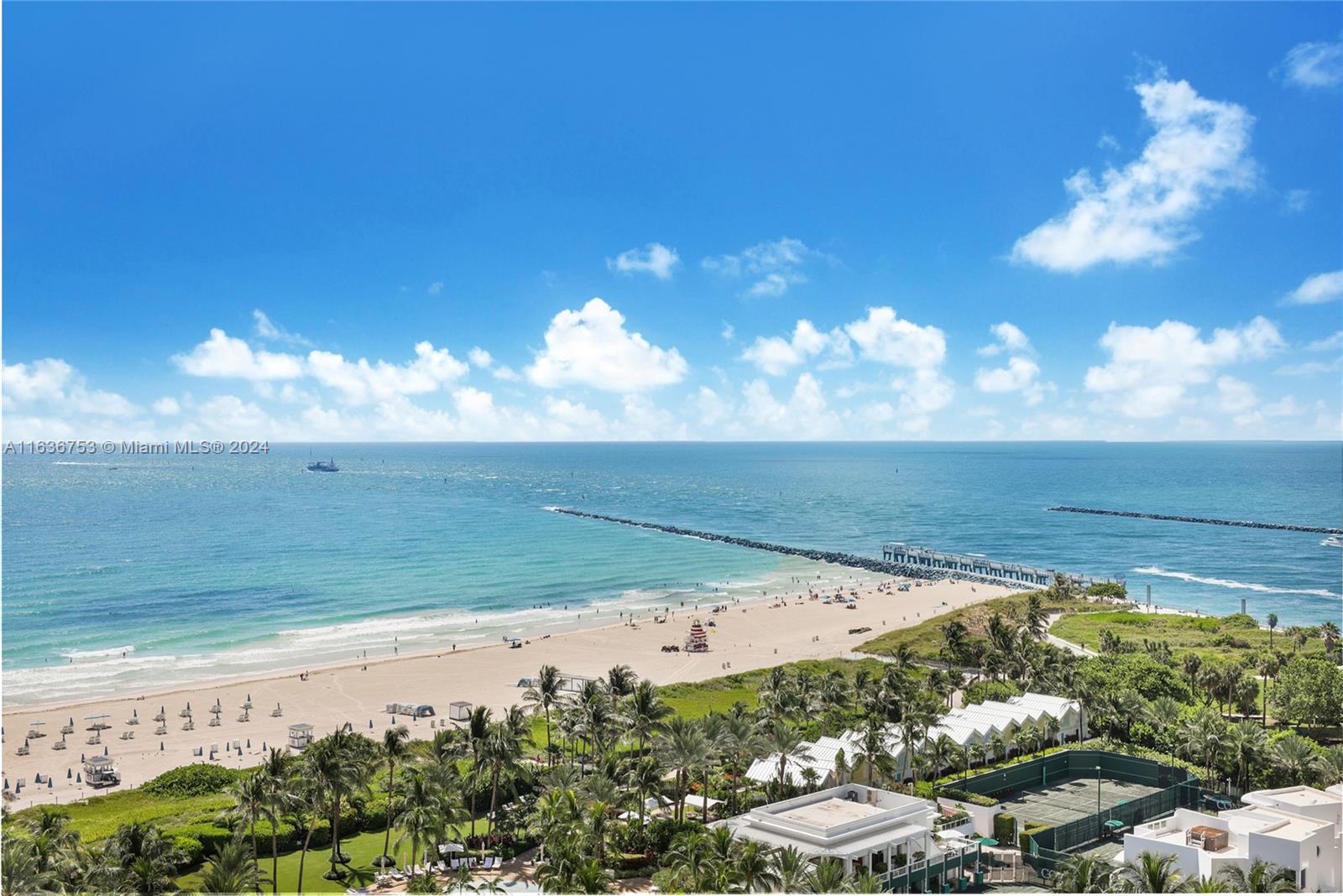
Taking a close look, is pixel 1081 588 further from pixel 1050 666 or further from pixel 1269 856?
pixel 1269 856

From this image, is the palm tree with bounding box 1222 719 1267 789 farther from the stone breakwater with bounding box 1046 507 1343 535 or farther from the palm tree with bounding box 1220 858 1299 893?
the stone breakwater with bounding box 1046 507 1343 535

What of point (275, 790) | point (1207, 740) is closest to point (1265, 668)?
point (1207, 740)

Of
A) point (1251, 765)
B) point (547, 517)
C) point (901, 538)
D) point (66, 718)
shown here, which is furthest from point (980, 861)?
point (547, 517)

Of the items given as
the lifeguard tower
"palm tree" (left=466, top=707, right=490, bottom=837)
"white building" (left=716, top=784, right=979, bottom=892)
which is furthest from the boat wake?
the lifeguard tower

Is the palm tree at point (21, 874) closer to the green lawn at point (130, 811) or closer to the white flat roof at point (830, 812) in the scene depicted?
the green lawn at point (130, 811)

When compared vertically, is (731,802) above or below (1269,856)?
below

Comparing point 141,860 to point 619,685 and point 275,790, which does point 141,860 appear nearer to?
point 275,790
